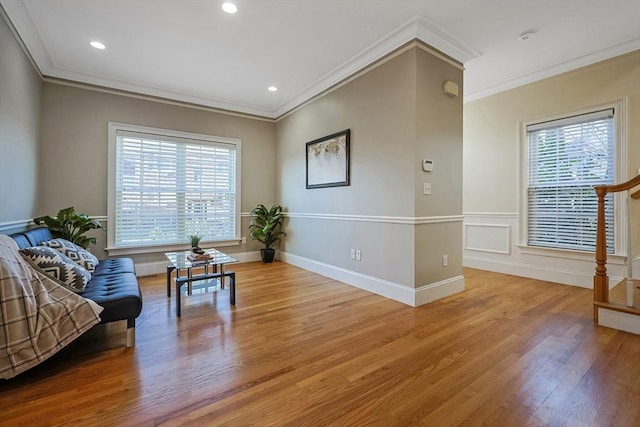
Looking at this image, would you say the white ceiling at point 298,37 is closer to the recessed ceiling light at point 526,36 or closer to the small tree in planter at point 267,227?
the recessed ceiling light at point 526,36

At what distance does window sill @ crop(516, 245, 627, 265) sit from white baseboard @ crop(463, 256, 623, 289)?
18 centimetres

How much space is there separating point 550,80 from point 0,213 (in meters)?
6.19

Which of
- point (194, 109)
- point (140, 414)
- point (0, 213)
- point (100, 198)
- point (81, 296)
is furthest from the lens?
point (194, 109)

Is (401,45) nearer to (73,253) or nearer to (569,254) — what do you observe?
(569,254)

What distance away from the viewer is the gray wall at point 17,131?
2562 mm

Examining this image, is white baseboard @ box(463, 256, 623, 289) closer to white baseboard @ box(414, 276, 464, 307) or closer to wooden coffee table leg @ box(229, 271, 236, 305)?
white baseboard @ box(414, 276, 464, 307)

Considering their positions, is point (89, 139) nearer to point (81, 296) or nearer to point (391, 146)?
point (81, 296)

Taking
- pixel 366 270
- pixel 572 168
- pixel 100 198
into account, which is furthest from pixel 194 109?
pixel 572 168

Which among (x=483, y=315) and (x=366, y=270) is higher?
(x=366, y=270)

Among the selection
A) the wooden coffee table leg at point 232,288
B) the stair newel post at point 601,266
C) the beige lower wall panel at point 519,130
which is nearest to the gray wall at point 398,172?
the stair newel post at point 601,266

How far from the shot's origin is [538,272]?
12.9ft

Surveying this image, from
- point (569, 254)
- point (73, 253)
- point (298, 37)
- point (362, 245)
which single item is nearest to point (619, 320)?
point (569, 254)

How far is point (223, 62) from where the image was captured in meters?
3.56

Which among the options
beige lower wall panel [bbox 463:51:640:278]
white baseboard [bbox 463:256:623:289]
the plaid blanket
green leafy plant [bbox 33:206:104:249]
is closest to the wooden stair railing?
beige lower wall panel [bbox 463:51:640:278]
